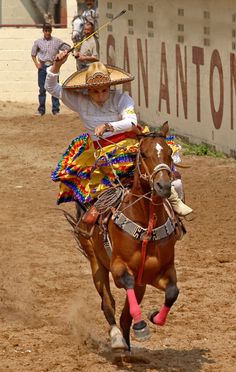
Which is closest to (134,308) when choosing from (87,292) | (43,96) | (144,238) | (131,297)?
(131,297)

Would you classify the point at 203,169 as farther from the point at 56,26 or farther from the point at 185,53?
the point at 56,26

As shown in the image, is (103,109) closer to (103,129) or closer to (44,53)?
(103,129)

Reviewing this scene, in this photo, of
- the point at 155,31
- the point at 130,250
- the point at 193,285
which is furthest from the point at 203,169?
the point at 130,250

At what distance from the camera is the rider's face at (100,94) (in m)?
9.19

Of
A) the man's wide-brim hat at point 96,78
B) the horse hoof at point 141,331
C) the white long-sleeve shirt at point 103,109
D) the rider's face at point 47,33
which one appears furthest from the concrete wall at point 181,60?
the horse hoof at point 141,331

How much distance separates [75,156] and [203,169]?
766 centimetres

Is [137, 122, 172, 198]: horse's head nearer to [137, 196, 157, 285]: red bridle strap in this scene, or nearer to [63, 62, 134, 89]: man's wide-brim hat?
[137, 196, 157, 285]: red bridle strap

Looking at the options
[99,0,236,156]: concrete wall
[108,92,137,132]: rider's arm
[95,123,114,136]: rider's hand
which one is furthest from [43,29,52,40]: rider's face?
[95,123,114,136]: rider's hand

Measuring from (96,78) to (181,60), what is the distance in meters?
10.2

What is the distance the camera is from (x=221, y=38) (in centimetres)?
1747

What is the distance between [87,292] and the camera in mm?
11102

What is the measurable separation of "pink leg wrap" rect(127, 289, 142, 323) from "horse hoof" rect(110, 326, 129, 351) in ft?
1.74

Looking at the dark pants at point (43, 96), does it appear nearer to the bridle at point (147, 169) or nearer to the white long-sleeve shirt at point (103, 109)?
the white long-sleeve shirt at point (103, 109)

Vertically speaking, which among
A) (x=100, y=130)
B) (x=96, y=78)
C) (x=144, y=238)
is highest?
(x=96, y=78)
